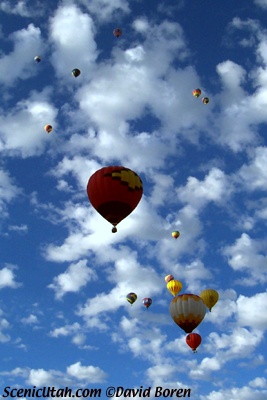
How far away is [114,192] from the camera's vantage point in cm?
3497

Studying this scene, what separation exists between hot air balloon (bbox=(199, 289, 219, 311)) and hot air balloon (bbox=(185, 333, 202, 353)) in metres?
5.27

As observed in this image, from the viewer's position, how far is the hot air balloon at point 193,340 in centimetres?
4799

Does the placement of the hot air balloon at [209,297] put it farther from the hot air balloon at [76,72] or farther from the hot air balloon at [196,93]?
the hot air balloon at [76,72]

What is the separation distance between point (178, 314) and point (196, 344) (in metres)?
6.75

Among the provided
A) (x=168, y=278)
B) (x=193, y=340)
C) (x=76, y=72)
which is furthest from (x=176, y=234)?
(x=76, y=72)

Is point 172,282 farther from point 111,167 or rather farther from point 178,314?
point 111,167

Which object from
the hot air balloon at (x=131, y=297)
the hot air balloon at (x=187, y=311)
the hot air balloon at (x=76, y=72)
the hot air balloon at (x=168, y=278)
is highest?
the hot air balloon at (x=76, y=72)

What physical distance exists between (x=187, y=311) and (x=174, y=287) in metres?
14.0

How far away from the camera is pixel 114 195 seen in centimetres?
3500

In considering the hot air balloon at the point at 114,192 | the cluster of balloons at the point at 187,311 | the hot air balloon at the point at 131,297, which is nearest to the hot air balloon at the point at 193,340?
the cluster of balloons at the point at 187,311

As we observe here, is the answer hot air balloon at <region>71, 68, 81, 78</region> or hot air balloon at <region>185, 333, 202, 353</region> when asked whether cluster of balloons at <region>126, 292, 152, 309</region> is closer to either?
hot air balloon at <region>185, 333, 202, 353</region>

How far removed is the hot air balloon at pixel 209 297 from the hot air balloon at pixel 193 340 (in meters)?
5.27

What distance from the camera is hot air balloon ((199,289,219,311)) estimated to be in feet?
176

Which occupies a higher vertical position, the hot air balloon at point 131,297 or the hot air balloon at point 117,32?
the hot air balloon at point 117,32
